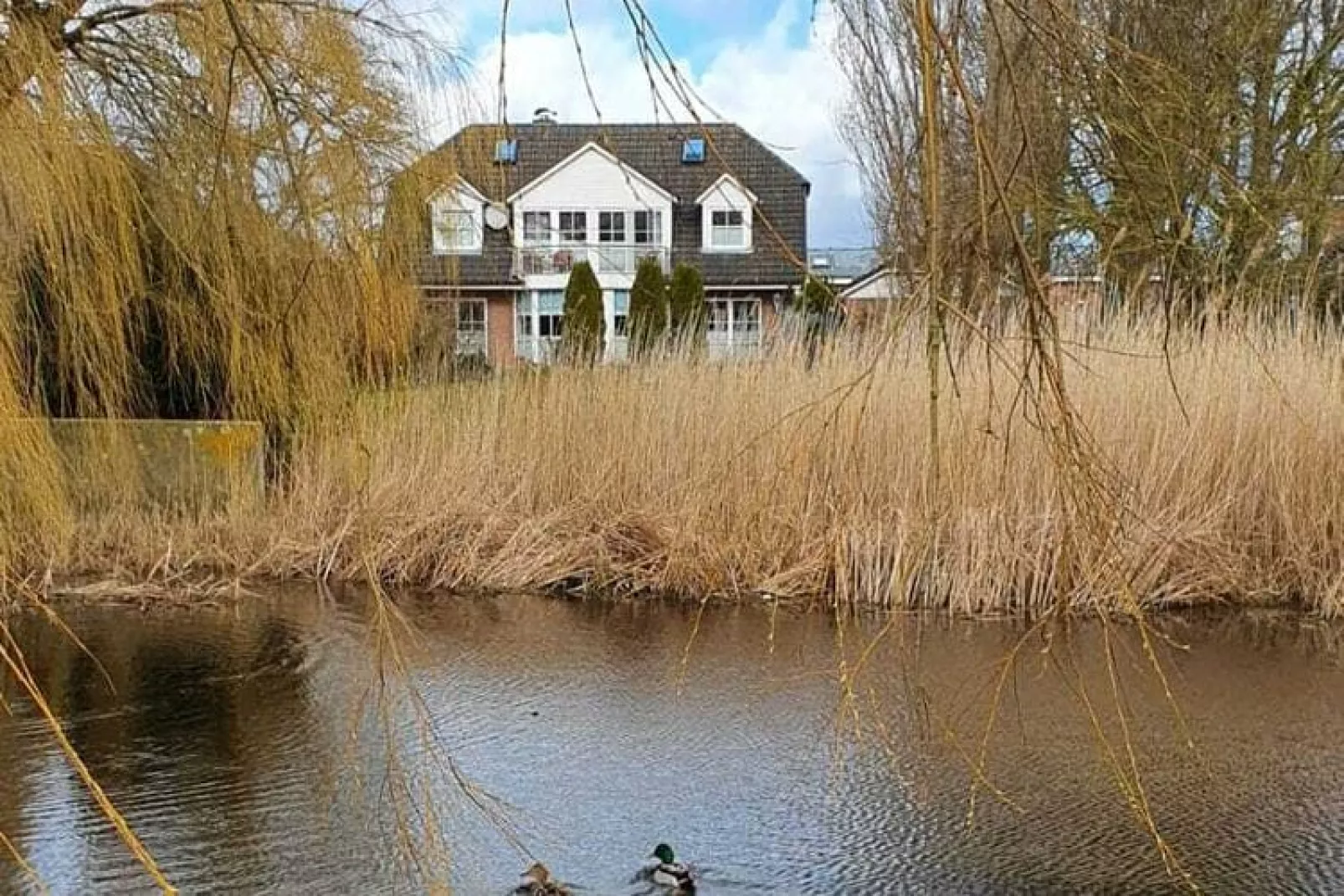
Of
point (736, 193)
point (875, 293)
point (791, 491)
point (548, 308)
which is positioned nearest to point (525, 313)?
point (548, 308)

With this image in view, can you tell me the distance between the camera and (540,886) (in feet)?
8.45

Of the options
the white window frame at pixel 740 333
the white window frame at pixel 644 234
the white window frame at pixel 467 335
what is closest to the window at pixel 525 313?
the white window frame at pixel 644 234

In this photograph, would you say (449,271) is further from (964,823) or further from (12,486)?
(964,823)

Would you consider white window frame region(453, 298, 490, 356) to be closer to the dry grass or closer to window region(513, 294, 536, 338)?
the dry grass

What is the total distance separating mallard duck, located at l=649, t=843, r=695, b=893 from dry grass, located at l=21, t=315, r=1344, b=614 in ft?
8.00

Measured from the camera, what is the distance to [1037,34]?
1268 mm

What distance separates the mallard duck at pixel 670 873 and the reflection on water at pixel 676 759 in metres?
0.09

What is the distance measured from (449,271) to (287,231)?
179cm

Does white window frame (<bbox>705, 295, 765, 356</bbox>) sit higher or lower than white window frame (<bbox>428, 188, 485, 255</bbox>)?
lower

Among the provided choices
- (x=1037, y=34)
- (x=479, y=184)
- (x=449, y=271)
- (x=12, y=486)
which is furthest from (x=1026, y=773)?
(x=449, y=271)

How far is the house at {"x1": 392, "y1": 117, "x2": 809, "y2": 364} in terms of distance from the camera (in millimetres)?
1754

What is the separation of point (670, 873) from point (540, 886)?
25 centimetres

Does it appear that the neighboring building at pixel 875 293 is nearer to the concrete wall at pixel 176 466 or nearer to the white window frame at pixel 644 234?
the concrete wall at pixel 176 466

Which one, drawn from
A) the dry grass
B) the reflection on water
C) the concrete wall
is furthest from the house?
the concrete wall
